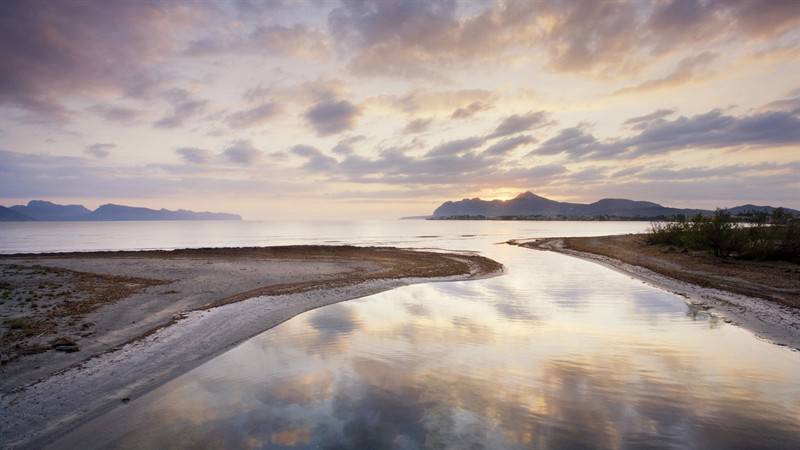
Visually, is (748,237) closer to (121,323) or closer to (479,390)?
(479,390)

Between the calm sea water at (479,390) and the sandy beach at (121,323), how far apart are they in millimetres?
1021

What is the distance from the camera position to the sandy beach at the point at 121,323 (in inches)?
336

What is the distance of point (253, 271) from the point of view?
2981cm

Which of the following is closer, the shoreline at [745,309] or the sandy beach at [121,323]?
the sandy beach at [121,323]

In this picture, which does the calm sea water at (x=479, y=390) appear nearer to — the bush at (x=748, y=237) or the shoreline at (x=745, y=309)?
the shoreline at (x=745, y=309)

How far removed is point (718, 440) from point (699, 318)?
1103cm

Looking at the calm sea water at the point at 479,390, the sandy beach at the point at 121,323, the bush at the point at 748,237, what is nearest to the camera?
the calm sea water at the point at 479,390

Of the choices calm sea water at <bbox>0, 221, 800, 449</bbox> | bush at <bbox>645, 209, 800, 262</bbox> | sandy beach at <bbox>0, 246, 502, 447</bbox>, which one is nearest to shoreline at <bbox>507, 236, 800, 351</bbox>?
calm sea water at <bbox>0, 221, 800, 449</bbox>

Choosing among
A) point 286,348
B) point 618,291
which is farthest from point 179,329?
point 618,291

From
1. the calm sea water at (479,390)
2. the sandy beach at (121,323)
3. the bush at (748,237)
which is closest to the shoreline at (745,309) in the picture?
the calm sea water at (479,390)

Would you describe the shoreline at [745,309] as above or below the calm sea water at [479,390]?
above

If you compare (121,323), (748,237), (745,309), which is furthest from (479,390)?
(748,237)

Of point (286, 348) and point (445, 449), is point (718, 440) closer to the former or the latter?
point (445, 449)

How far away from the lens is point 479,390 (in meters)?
9.20
